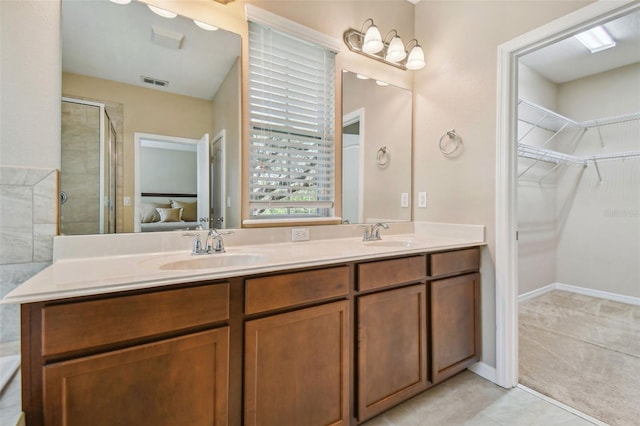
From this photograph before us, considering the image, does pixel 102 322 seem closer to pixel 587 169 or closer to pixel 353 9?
pixel 353 9

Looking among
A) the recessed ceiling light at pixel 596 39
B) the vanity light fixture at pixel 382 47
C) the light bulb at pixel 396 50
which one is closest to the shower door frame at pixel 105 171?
the vanity light fixture at pixel 382 47

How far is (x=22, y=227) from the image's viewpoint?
124cm

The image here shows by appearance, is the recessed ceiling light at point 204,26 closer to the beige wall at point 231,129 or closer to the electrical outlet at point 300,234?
the beige wall at point 231,129

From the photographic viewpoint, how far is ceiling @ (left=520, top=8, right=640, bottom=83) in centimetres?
262

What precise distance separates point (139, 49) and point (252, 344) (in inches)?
59.1

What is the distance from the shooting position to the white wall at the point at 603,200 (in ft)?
10.8

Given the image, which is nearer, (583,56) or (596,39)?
(596,39)

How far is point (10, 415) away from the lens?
2.81ft

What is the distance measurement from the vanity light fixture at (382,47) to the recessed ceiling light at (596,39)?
1682mm

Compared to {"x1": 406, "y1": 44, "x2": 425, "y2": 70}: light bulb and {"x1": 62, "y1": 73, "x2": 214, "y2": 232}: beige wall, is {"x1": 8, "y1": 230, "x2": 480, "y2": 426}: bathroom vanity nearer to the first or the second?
{"x1": 62, "y1": 73, "x2": 214, "y2": 232}: beige wall

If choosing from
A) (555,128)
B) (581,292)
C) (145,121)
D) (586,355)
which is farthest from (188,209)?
(581,292)

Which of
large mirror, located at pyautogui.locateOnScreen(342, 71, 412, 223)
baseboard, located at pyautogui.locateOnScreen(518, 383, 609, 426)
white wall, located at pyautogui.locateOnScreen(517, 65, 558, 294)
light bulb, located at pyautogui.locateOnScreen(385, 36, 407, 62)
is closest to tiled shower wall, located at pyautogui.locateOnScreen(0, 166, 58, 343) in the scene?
large mirror, located at pyautogui.locateOnScreen(342, 71, 412, 223)

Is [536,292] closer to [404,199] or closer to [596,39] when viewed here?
[404,199]

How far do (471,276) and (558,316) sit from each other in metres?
1.86
